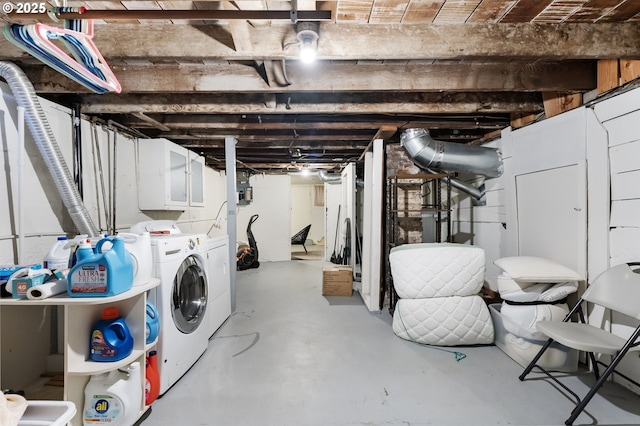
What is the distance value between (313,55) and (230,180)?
2.10 meters

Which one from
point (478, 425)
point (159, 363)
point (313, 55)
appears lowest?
point (478, 425)

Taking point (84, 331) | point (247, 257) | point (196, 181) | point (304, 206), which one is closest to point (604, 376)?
point (84, 331)

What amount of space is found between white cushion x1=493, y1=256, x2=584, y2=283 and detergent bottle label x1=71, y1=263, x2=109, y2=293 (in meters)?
2.64

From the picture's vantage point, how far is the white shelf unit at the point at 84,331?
1.39 meters

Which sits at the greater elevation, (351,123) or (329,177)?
(351,123)

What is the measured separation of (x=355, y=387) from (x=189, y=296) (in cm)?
146

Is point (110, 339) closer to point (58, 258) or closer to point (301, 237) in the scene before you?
point (58, 258)

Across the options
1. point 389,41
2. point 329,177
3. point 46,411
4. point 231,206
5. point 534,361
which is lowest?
point 534,361

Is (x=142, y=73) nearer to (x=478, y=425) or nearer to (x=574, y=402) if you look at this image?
(x=478, y=425)

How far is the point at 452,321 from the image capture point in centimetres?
248

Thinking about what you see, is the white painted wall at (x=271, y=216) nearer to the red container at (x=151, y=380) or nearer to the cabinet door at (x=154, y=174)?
the cabinet door at (x=154, y=174)

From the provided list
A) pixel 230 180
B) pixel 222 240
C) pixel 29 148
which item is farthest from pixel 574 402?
pixel 29 148

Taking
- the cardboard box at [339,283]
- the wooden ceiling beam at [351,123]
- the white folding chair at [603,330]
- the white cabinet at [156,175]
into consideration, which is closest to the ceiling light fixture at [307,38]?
the wooden ceiling beam at [351,123]

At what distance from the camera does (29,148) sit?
1984 millimetres
